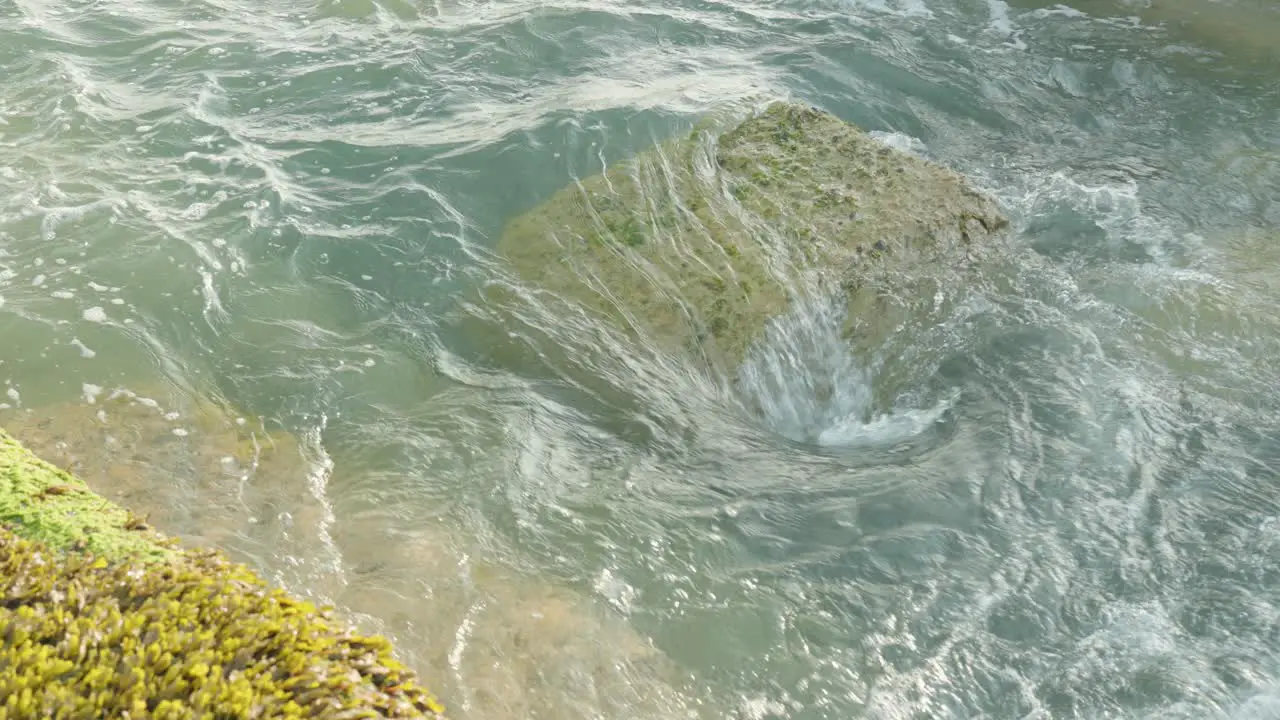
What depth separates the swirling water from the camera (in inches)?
180

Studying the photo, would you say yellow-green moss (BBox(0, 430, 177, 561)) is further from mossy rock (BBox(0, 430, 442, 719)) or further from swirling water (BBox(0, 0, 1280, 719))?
swirling water (BBox(0, 0, 1280, 719))

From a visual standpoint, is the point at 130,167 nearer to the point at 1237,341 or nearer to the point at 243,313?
the point at 243,313

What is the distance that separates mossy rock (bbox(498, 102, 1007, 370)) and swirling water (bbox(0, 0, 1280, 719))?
24cm

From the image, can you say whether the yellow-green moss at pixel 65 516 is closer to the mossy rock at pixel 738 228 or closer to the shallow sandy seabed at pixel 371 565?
the shallow sandy seabed at pixel 371 565

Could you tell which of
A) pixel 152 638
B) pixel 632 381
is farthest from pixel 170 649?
pixel 632 381

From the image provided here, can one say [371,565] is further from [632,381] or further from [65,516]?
[632,381]

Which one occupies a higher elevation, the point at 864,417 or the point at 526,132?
the point at 526,132

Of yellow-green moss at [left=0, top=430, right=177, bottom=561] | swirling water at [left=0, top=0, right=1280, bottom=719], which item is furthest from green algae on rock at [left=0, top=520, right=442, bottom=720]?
swirling water at [left=0, top=0, right=1280, bottom=719]

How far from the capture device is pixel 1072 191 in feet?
29.4

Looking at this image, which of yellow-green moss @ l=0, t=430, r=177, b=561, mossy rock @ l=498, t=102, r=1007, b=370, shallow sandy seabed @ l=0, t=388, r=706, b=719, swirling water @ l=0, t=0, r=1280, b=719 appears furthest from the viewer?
mossy rock @ l=498, t=102, r=1007, b=370

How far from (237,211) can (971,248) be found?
517 cm

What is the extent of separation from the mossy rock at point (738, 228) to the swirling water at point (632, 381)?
24cm

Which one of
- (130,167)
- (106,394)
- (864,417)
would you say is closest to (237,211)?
(130,167)

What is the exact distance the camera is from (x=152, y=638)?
318 centimetres
